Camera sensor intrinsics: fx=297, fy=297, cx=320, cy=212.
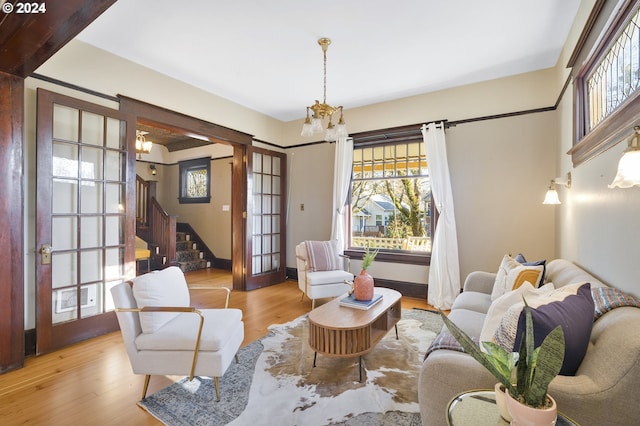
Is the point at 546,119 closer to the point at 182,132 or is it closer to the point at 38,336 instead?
the point at 182,132

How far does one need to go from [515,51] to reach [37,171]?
4890 millimetres

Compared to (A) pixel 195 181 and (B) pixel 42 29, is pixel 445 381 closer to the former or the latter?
(B) pixel 42 29

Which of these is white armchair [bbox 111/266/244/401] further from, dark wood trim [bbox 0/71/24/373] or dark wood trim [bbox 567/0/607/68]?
dark wood trim [bbox 567/0/607/68]

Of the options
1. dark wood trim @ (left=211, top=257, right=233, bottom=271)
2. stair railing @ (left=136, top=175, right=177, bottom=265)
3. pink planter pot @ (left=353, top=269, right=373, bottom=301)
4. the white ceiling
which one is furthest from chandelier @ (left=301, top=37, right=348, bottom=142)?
dark wood trim @ (left=211, top=257, right=233, bottom=271)

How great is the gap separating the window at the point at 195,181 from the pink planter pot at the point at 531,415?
6.88 meters

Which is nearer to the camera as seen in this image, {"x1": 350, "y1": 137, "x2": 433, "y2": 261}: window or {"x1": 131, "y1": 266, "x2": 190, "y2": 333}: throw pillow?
{"x1": 131, "y1": 266, "x2": 190, "y2": 333}: throw pillow

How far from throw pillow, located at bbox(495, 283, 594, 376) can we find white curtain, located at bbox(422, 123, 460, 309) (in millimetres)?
2708

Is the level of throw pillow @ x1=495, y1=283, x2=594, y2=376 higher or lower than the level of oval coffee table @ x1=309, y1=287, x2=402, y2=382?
higher

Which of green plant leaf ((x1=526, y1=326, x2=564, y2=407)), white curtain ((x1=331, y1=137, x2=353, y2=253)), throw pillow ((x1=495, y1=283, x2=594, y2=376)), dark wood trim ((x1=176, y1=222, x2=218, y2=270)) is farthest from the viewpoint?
dark wood trim ((x1=176, y1=222, x2=218, y2=270))

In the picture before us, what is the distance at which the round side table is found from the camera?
1.06 metres

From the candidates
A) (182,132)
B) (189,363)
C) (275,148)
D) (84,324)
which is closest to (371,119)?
(275,148)

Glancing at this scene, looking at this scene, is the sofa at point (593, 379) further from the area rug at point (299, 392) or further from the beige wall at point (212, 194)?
the beige wall at point (212, 194)

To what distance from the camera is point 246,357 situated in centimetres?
263

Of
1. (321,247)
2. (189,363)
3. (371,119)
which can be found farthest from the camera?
(371,119)
